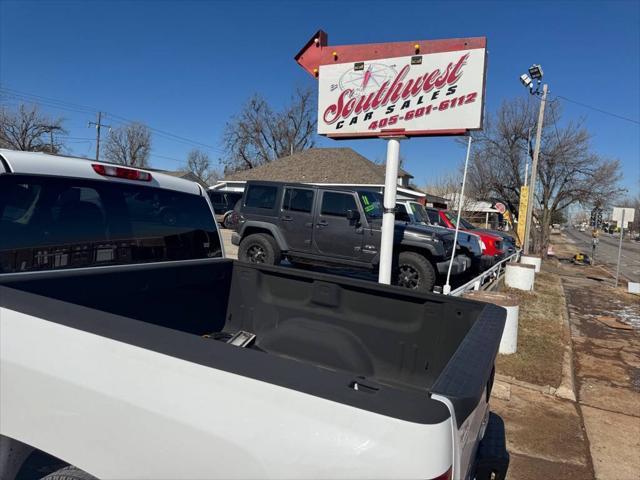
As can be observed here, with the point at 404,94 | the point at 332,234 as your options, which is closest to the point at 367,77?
the point at 404,94

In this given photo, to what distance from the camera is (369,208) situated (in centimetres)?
976

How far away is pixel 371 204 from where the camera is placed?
988cm

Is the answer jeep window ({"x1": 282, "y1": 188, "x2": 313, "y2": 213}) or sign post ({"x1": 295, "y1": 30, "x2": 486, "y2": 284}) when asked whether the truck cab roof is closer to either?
sign post ({"x1": 295, "y1": 30, "x2": 486, "y2": 284})

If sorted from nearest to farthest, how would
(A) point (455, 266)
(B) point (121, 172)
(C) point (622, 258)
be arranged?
(B) point (121, 172) < (A) point (455, 266) < (C) point (622, 258)

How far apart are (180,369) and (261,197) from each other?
9852 millimetres

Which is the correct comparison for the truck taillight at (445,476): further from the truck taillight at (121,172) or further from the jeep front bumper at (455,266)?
the jeep front bumper at (455,266)

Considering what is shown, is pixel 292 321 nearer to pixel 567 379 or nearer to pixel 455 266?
pixel 567 379

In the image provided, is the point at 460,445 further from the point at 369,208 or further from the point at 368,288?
the point at 369,208

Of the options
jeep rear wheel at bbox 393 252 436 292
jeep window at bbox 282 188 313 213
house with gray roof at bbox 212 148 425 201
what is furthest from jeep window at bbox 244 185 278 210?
house with gray roof at bbox 212 148 425 201

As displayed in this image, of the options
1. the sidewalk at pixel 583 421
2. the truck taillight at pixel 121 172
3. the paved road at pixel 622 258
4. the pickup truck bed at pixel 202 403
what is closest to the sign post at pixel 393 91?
the sidewalk at pixel 583 421

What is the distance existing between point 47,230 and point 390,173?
4.42 meters

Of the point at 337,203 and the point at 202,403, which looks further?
the point at 337,203

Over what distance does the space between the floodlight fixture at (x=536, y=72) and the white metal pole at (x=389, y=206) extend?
684 inches

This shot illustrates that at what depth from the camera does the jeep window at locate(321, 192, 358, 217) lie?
9844mm
